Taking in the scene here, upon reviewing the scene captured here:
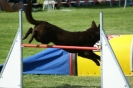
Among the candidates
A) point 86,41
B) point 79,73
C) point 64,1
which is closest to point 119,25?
point 79,73

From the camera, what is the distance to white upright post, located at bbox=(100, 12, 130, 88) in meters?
5.39

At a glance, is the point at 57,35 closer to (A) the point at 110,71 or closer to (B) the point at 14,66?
(B) the point at 14,66

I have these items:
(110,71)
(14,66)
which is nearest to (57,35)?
(14,66)

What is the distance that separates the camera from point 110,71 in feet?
17.8

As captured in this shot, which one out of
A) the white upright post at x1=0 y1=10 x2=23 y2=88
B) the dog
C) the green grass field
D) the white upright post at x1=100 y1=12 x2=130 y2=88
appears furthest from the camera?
the green grass field

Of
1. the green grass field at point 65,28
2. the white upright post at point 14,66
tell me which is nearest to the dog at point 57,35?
the white upright post at point 14,66

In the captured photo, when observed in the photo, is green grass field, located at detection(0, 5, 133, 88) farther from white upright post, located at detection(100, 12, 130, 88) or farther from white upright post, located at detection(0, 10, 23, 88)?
white upright post, located at detection(100, 12, 130, 88)

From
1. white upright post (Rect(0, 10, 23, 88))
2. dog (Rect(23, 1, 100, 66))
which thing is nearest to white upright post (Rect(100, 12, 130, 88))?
dog (Rect(23, 1, 100, 66))

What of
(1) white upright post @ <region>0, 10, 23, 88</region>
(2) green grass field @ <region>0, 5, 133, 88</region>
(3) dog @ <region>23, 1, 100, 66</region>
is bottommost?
(2) green grass field @ <region>0, 5, 133, 88</region>

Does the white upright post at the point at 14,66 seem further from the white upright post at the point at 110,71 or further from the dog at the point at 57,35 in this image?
the white upright post at the point at 110,71

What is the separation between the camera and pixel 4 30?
50.2 feet

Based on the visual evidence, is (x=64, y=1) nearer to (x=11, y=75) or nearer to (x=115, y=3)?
(x=115, y=3)

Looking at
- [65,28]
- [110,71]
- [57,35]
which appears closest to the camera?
[110,71]

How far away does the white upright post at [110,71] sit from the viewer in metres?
5.39
